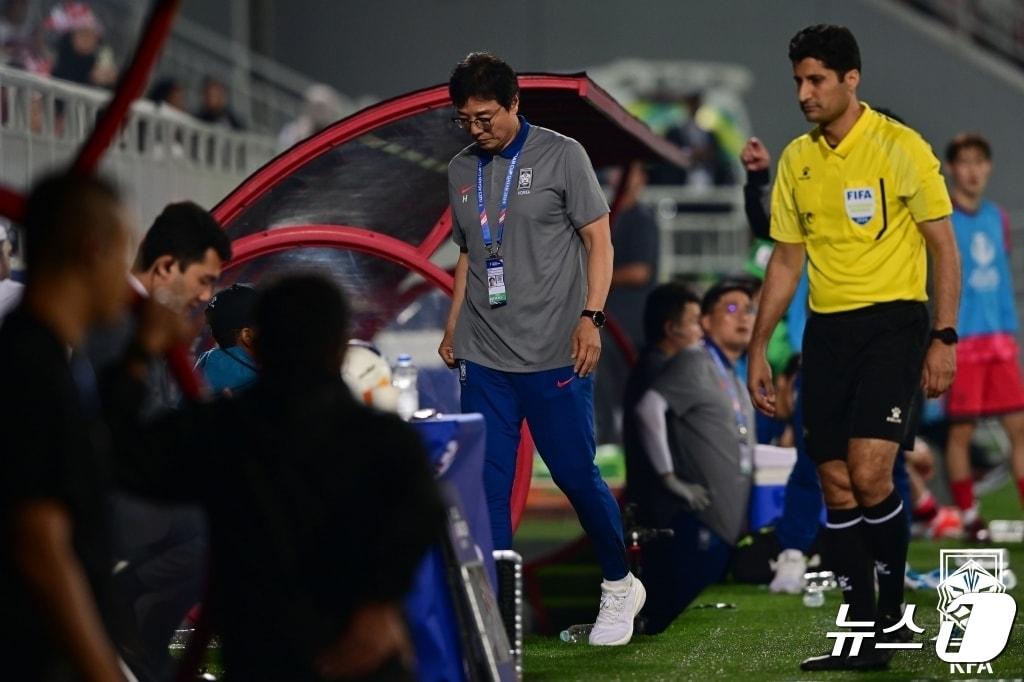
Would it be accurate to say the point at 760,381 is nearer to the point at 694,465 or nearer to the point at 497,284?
the point at 497,284

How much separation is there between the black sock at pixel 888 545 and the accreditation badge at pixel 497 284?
1.52 m

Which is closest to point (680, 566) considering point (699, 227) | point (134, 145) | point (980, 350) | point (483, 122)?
point (483, 122)

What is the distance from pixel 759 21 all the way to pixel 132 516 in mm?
19532

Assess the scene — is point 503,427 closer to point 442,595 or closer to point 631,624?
point 631,624

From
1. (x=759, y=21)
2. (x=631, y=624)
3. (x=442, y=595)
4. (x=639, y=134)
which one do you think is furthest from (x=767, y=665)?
(x=759, y=21)

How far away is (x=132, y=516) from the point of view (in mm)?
5902

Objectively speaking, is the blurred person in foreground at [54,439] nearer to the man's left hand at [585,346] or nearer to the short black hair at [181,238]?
the short black hair at [181,238]

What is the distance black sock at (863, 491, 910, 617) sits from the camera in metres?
6.71

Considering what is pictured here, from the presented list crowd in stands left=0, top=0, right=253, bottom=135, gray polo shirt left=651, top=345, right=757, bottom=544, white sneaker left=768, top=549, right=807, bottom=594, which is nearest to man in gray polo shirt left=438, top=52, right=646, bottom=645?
gray polo shirt left=651, top=345, right=757, bottom=544

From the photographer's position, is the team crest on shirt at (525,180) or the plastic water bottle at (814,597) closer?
the team crest on shirt at (525,180)

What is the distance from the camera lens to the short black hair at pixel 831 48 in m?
6.65

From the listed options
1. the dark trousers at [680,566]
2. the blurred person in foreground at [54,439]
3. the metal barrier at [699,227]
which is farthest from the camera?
the metal barrier at [699,227]

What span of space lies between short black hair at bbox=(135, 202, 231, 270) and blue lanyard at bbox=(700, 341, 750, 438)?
15.7 ft

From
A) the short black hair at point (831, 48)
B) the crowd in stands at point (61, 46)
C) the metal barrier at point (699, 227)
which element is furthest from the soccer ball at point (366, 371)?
the metal barrier at point (699, 227)
